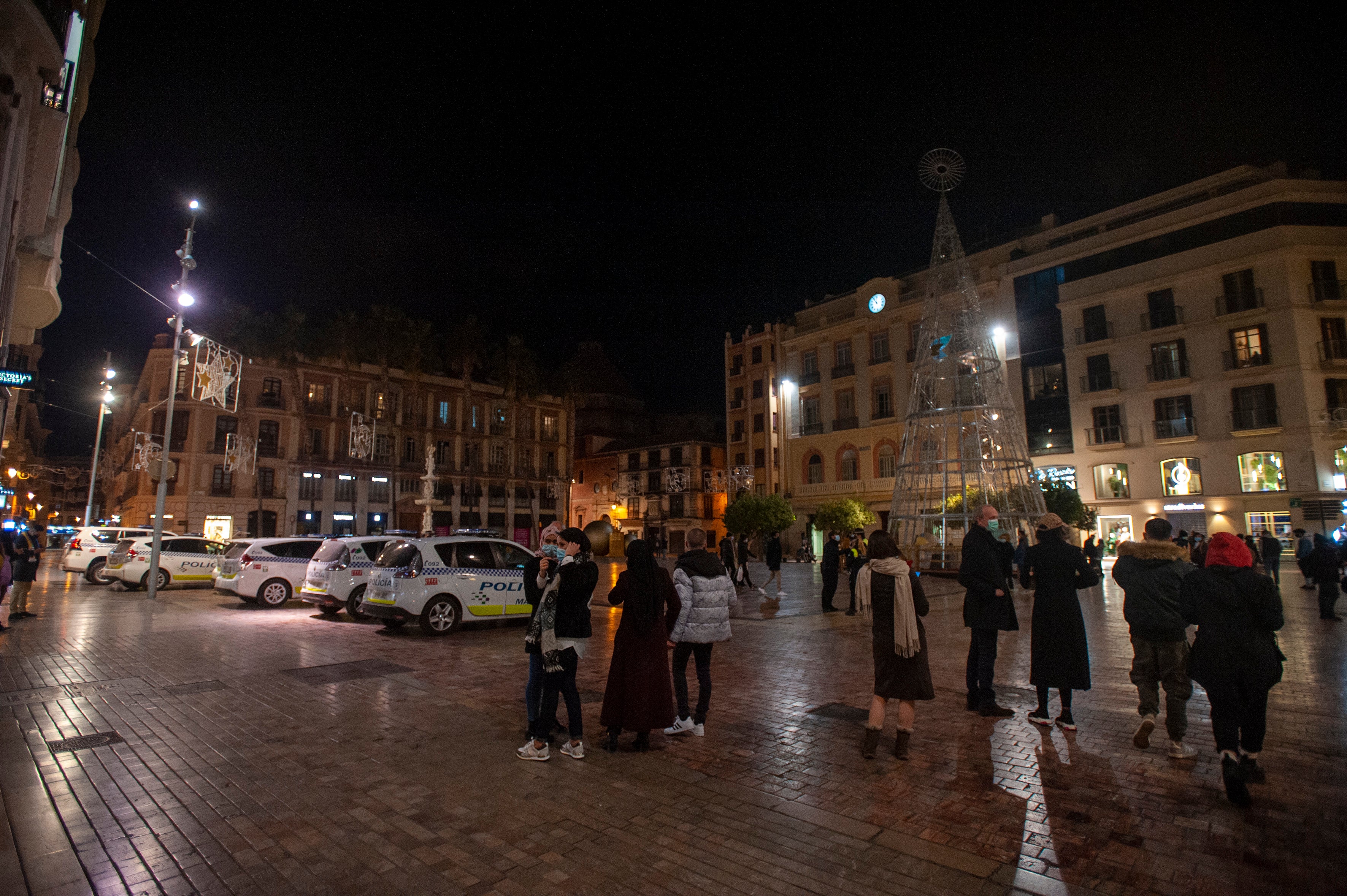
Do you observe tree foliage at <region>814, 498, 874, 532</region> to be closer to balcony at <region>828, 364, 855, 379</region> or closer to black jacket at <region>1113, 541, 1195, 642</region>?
balcony at <region>828, 364, 855, 379</region>

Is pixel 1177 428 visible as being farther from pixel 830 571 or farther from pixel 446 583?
pixel 446 583

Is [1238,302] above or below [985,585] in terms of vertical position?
above

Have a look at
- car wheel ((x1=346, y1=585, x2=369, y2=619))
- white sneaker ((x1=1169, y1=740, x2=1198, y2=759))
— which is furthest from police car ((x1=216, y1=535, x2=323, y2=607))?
white sneaker ((x1=1169, y1=740, x2=1198, y2=759))

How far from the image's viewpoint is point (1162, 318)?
34.2m

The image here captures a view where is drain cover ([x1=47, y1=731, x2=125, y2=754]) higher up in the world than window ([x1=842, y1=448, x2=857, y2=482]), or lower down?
lower down

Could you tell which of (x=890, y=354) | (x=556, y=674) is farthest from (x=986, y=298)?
(x=556, y=674)

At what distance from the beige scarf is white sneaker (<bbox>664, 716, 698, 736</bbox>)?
183 cm

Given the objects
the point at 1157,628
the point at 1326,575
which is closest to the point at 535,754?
the point at 1157,628

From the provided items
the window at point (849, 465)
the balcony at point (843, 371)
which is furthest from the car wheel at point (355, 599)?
the balcony at point (843, 371)

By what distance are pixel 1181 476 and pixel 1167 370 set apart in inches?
208

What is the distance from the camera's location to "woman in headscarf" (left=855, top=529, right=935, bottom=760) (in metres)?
5.46

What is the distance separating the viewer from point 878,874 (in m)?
3.55

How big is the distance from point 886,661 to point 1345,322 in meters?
37.3

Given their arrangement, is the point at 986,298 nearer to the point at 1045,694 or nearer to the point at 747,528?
the point at 747,528
